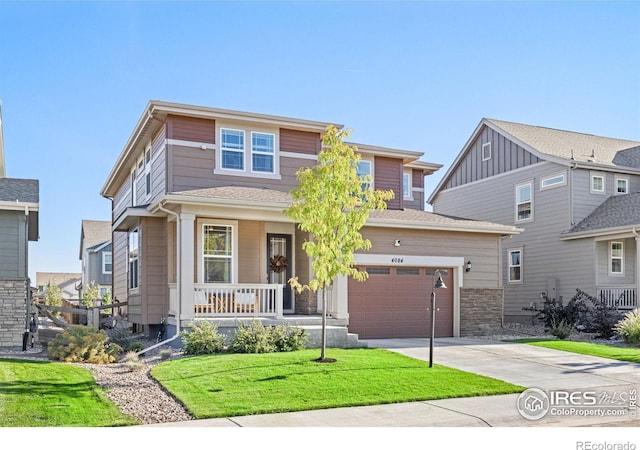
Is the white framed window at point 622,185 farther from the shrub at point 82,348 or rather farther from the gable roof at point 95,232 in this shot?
the gable roof at point 95,232

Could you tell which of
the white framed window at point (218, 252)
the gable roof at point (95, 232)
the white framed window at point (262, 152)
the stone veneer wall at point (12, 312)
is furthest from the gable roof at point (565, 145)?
the gable roof at point (95, 232)

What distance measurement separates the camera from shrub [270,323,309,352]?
13492mm

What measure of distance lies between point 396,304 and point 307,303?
245cm

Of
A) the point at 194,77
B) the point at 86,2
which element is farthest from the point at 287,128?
the point at 86,2

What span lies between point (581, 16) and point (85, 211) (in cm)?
2263

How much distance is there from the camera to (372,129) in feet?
69.4

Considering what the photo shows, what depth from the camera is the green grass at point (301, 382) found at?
29.3ft

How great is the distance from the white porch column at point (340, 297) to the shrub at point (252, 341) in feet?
9.54

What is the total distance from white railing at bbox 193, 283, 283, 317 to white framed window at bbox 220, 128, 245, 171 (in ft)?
11.8

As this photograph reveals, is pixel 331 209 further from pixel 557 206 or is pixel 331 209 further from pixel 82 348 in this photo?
pixel 557 206

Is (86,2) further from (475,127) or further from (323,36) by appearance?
(475,127)

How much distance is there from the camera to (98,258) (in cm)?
4241

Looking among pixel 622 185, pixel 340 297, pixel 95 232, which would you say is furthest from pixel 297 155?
pixel 95 232

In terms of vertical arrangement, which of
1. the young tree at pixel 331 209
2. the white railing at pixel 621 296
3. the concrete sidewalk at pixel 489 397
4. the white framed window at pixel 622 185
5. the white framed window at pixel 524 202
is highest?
the white framed window at pixel 622 185
